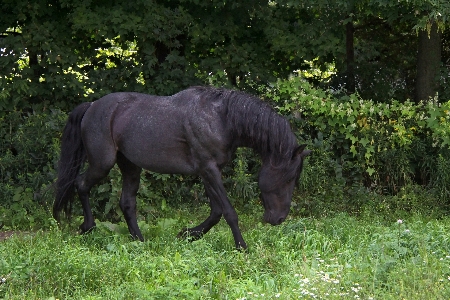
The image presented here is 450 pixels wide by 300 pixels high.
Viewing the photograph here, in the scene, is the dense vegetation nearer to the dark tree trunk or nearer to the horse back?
the dark tree trunk

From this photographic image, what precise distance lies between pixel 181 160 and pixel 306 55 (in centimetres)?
453

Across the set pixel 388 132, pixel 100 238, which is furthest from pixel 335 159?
pixel 100 238

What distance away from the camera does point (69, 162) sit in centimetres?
857

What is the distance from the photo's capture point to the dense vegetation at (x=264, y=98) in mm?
7488

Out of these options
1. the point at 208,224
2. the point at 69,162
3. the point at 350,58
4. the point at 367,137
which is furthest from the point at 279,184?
the point at 350,58

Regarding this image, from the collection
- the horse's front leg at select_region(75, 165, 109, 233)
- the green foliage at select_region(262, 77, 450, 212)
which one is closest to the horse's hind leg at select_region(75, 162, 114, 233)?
the horse's front leg at select_region(75, 165, 109, 233)

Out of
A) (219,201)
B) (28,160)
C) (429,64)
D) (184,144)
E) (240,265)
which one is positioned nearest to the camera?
(240,265)

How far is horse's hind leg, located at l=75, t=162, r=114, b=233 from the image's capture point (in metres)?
8.27

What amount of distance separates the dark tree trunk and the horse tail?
17.1 ft

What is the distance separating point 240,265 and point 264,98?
5077mm

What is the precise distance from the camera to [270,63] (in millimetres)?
12414

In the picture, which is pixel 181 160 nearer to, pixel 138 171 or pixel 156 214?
pixel 138 171

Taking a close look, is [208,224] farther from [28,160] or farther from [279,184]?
[28,160]

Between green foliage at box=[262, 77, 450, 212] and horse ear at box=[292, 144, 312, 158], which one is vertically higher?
horse ear at box=[292, 144, 312, 158]
